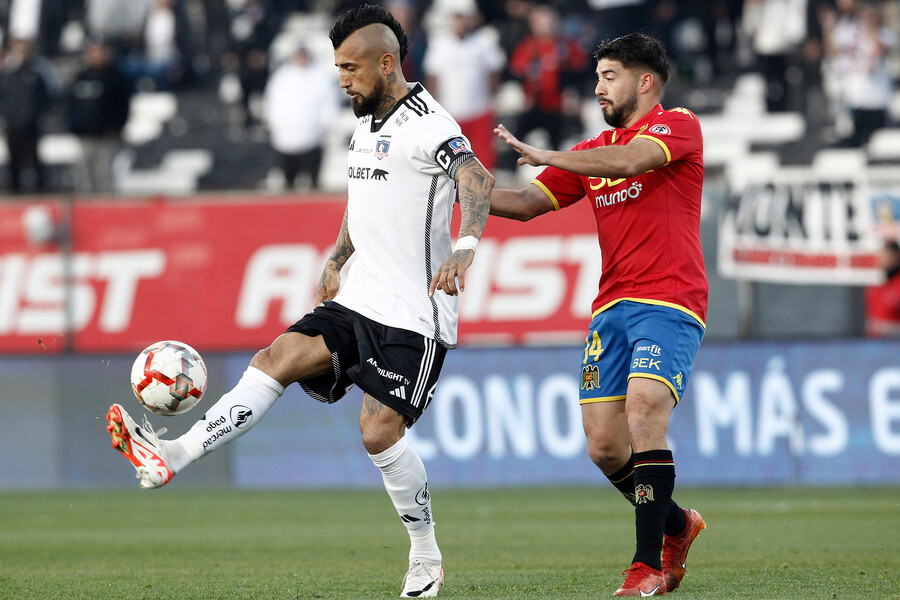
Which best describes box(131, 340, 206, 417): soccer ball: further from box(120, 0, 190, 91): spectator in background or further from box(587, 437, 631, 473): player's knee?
box(120, 0, 190, 91): spectator in background

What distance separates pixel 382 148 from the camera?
6.33m

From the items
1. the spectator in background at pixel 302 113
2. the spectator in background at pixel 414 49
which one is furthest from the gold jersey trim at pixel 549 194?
the spectator in background at pixel 414 49

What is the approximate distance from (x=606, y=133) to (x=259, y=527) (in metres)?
4.98

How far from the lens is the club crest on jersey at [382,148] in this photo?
6316mm

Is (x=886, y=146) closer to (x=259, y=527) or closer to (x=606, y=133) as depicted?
(x=259, y=527)

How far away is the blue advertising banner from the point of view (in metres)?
13.3

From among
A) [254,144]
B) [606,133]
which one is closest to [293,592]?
[606,133]

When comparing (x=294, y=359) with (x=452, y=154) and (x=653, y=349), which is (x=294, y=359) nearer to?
(x=452, y=154)

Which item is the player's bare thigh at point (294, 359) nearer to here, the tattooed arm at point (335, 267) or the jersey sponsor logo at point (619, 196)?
the tattooed arm at point (335, 267)

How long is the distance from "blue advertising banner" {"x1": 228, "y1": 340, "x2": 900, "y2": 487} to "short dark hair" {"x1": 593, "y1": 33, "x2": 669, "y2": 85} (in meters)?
7.47

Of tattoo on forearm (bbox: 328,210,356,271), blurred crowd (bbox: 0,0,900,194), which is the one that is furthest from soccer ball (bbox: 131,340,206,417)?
blurred crowd (bbox: 0,0,900,194)

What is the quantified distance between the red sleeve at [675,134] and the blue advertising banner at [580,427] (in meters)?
7.47

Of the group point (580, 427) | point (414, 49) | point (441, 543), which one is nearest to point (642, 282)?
point (441, 543)

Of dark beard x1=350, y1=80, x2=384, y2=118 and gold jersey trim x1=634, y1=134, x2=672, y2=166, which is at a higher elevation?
dark beard x1=350, y1=80, x2=384, y2=118
